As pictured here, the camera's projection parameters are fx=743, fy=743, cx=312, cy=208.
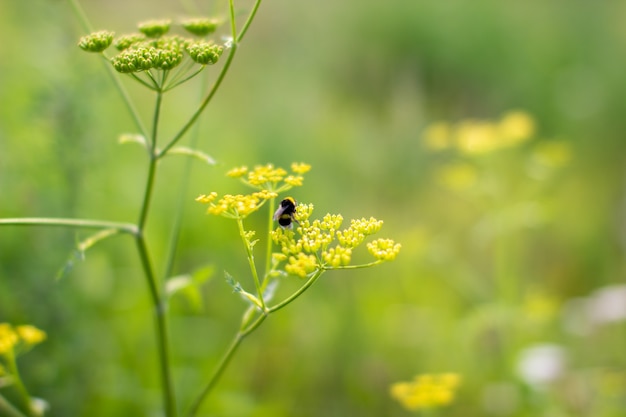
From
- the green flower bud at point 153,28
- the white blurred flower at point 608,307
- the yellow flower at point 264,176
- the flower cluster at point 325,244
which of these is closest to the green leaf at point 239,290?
the flower cluster at point 325,244

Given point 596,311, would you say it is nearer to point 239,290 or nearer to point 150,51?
point 239,290

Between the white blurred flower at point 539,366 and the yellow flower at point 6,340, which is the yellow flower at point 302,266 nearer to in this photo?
the yellow flower at point 6,340

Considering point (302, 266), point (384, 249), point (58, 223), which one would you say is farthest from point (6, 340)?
point (384, 249)

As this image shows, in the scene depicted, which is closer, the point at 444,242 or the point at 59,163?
the point at 59,163

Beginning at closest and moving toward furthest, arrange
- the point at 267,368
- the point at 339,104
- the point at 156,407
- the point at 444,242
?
the point at 156,407, the point at 267,368, the point at 444,242, the point at 339,104

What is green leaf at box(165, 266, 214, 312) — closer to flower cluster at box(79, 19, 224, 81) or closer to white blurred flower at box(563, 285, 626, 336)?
flower cluster at box(79, 19, 224, 81)

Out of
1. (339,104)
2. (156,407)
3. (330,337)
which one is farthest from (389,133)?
(156,407)

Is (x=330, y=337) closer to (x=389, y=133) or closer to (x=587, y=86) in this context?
(x=389, y=133)
